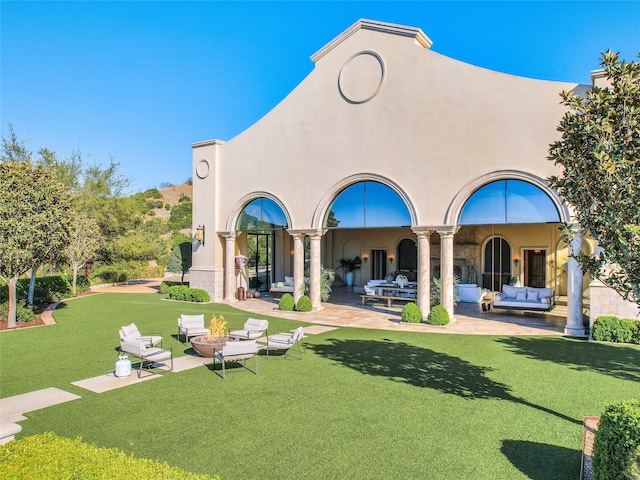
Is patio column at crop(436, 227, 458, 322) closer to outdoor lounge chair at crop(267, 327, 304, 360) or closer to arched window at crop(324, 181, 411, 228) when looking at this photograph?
arched window at crop(324, 181, 411, 228)

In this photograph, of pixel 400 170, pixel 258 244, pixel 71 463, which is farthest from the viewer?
pixel 258 244

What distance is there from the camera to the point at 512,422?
6746 mm

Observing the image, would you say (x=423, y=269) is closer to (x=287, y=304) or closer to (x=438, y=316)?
(x=438, y=316)

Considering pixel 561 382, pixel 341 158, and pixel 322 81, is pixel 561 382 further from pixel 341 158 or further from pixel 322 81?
pixel 322 81

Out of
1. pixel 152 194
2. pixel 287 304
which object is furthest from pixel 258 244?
pixel 152 194

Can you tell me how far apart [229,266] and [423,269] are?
9863 mm

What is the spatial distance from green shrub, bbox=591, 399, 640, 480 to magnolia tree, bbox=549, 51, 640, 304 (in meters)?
1.48

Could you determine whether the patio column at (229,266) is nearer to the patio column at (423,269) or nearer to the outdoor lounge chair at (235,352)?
the patio column at (423,269)

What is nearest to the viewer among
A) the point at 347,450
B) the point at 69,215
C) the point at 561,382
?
the point at 347,450

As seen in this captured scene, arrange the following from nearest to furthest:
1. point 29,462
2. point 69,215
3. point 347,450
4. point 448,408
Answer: point 29,462 → point 347,450 → point 448,408 → point 69,215

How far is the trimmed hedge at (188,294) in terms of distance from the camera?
21250mm

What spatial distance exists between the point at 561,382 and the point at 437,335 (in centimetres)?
493

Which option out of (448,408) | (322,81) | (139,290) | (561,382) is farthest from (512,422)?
(139,290)

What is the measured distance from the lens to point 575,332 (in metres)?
13.3
